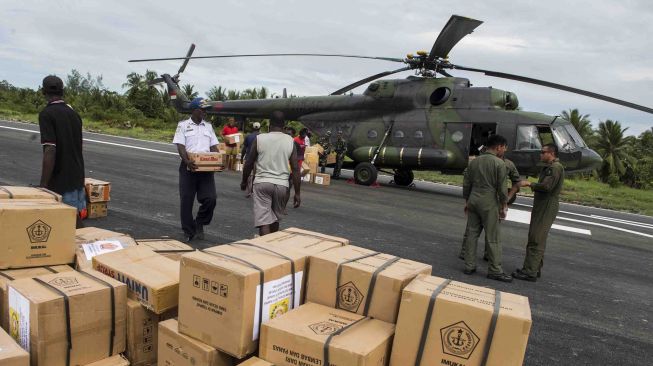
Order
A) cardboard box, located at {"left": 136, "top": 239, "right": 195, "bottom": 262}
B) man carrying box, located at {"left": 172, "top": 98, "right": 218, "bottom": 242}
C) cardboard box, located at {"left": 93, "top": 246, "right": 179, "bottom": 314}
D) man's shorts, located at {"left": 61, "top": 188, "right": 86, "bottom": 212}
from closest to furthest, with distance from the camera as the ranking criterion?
cardboard box, located at {"left": 93, "top": 246, "right": 179, "bottom": 314}
cardboard box, located at {"left": 136, "top": 239, "right": 195, "bottom": 262}
man's shorts, located at {"left": 61, "top": 188, "right": 86, "bottom": 212}
man carrying box, located at {"left": 172, "top": 98, "right": 218, "bottom": 242}

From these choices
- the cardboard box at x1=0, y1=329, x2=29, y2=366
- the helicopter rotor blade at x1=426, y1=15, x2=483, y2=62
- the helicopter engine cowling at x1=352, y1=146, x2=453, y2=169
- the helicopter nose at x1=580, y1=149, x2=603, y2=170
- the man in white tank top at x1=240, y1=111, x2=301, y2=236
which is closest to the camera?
the cardboard box at x1=0, y1=329, x2=29, y2=366

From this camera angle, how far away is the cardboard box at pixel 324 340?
233 centimetres

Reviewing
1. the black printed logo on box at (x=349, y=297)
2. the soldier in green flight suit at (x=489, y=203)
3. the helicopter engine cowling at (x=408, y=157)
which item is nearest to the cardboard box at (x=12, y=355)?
the black printed logo on box at (x=349, y=297)

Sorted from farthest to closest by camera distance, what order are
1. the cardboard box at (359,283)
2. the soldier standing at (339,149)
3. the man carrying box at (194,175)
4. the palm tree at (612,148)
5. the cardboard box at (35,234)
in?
the palm tree at (612,148) < the soldier standing at (339,149) < the man carrying box at (194,175) < the cardboard box at (35,234) < the cardboard box at (359,283)

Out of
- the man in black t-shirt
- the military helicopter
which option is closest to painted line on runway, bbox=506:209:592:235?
the military helicopter

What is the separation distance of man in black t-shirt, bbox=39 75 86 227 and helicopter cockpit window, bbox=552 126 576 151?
11065 mm

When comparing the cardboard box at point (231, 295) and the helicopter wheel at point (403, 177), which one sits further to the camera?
the helicopter wheel at point (403, 177)

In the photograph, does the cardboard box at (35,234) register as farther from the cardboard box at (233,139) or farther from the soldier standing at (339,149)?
the soldier standing at (339,149)

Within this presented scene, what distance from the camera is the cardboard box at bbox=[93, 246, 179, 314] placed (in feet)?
9.45

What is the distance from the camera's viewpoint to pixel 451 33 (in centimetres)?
988

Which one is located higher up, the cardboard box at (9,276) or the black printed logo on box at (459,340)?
the black printed logo on box at (459,340)

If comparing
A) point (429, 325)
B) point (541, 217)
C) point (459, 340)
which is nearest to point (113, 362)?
point (429, 325)

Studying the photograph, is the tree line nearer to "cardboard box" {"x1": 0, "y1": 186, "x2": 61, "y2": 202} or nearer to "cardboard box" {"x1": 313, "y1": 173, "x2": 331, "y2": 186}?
"cardboard box" {"x1": 313, "y1": 173, "x2": 331, "y2": 186}

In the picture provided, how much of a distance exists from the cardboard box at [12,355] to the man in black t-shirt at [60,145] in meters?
2.36
